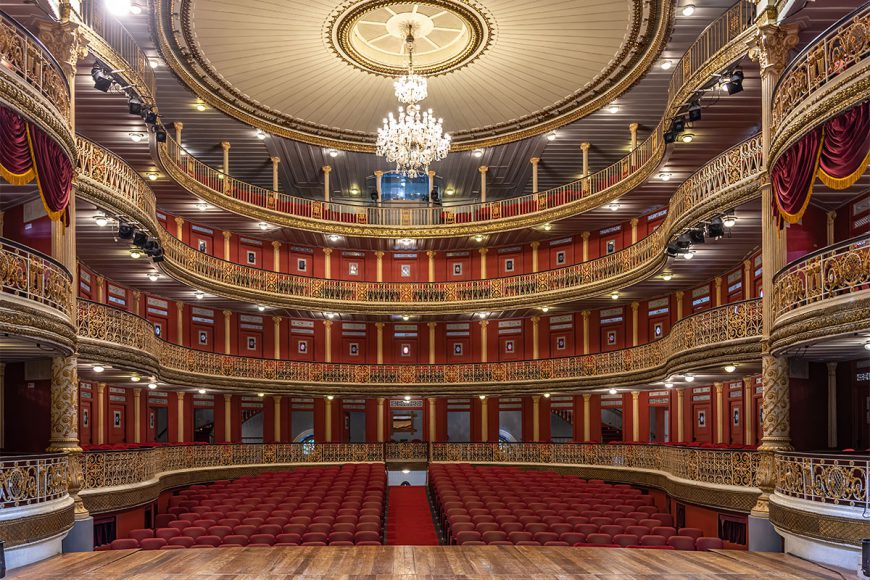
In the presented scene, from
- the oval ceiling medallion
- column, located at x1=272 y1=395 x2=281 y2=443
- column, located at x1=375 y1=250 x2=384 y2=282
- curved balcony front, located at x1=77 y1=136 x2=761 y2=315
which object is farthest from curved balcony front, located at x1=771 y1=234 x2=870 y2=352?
column, located at x1=272 y1=395 x2=281 y2=443

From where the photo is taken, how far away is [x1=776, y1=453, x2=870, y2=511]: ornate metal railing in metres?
10.3

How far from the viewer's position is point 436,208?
29.8m

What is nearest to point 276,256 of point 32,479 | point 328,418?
point 328,418

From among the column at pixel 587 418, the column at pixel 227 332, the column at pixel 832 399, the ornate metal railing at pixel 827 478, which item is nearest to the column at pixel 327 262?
the column at pixel 227 332

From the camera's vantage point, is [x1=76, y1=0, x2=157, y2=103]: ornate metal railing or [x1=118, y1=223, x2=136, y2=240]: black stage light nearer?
[x1=76, y1=0, x2=157, y2=103]: ornate metal railing

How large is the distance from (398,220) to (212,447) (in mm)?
A: 11199

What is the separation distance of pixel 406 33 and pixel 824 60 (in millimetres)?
11564

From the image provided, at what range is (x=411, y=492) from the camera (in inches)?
995

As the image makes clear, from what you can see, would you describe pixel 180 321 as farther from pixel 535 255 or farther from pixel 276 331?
pixel 535 255

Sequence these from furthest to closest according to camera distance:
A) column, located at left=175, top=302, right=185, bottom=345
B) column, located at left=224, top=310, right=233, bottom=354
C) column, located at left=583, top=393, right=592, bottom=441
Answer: column, located at left=224, top=310, right=233, bottom=354 → column, located at left=583, top=393, right=592, bottom=441 → column, located at left=175, top=302, right=185, bottom=345

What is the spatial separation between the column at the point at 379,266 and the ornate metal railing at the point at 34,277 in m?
19.1

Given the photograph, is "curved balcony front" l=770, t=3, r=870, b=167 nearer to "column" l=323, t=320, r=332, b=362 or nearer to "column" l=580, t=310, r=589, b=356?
"column" l=580, t=310, r=589, b=356

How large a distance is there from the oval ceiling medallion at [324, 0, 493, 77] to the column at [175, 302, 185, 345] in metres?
11.4

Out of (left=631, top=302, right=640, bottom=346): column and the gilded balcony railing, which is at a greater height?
the gilded balcony railing
